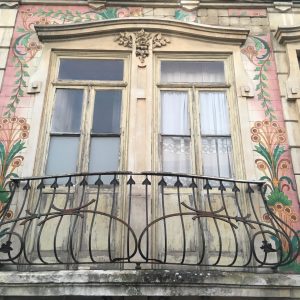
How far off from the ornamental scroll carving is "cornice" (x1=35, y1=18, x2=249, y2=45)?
78mm

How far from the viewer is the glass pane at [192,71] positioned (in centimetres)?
616

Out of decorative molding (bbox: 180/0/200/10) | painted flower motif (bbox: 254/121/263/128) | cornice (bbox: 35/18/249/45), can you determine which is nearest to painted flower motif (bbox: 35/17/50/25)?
cornice (bbox: 35/18/249/45)

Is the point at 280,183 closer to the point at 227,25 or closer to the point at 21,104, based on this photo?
the point at 227,25

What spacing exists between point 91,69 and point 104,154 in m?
1.31

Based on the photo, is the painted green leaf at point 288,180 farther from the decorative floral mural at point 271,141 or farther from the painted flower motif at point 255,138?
the painted flower motif at point 255,138

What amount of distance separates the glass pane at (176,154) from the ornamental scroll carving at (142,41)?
4.16 feet

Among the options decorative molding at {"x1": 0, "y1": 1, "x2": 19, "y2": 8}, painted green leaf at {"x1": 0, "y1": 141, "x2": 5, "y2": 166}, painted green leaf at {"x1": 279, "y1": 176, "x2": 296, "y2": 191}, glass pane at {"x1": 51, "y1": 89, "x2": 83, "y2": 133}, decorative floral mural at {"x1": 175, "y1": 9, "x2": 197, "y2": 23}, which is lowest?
painted green leaf at {"x1": 279, "y1": 176, "x2": 296, "y2": 191}

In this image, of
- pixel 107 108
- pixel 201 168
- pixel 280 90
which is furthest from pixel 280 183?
pixel 107 108

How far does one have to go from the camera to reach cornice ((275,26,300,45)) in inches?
247

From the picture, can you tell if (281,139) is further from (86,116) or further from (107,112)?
(86,116)

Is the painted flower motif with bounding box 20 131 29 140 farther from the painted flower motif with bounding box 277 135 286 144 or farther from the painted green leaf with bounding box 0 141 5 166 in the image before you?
the painted flower motif with bounding box 277 135 286 144

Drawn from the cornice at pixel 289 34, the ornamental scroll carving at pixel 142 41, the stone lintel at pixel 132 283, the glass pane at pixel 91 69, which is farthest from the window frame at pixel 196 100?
the stone lintel at pixel 132 283

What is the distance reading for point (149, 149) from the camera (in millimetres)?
5508

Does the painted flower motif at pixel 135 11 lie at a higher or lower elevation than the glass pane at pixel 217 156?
higher
